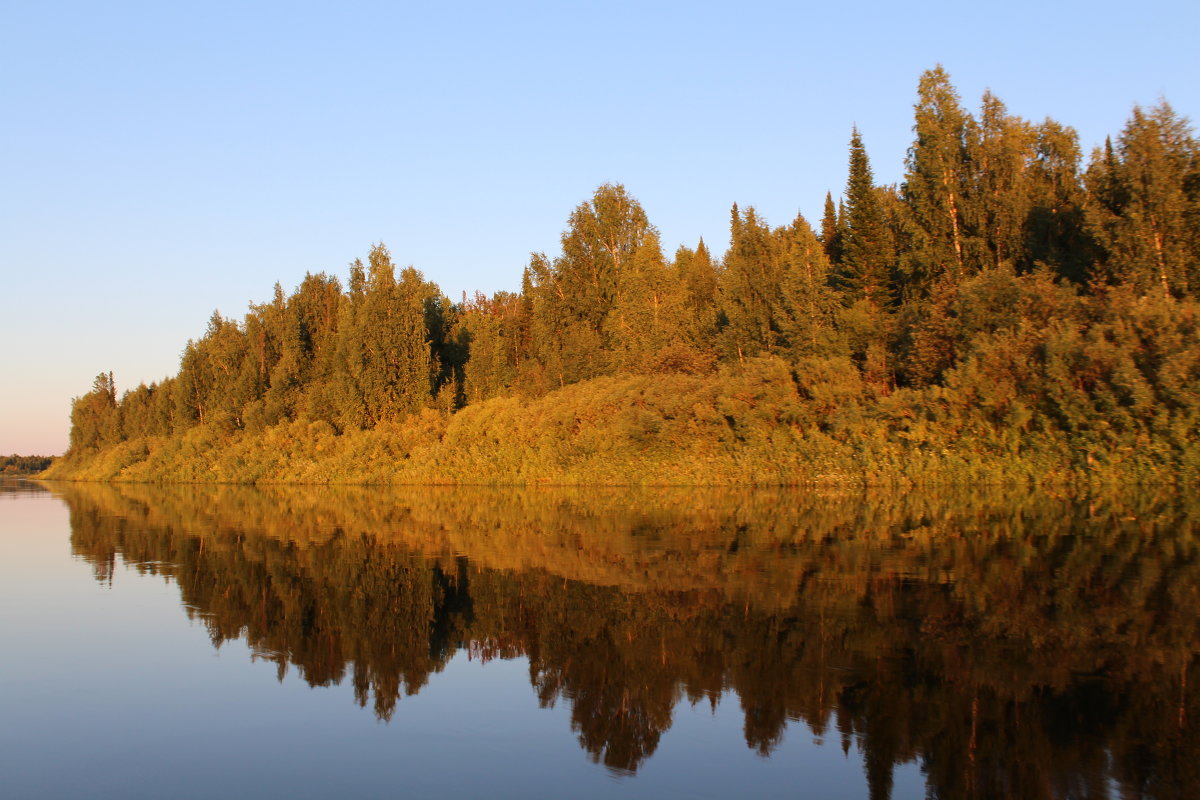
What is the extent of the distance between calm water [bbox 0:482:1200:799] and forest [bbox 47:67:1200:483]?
1010cm

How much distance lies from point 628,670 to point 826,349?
30.1 metres

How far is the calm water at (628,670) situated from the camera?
5863 mm

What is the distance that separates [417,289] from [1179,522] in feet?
151

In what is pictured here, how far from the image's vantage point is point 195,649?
1006 centimetres

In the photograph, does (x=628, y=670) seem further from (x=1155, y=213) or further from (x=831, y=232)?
(x=831, y=232)

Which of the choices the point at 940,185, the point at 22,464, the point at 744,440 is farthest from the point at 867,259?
the point at 22,464

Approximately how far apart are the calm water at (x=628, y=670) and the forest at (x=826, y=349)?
398 inches

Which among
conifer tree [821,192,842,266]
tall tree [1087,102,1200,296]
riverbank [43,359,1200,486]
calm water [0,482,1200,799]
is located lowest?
calm water [0,482,1200,799]

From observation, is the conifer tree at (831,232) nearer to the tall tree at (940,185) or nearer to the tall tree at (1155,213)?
the tall tree at (940,185)

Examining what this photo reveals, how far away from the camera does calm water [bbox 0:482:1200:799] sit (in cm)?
586

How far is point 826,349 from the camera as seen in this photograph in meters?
36.4

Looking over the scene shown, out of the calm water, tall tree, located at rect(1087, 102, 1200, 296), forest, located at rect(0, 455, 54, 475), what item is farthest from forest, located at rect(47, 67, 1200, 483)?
forest, located at rect(0, 455, 54, 475)

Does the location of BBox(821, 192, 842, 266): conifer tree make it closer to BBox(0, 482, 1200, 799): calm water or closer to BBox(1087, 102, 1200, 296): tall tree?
BBox(1087, 102, 1200, 296): tall tree

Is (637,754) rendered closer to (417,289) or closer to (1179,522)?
(1179,522)
